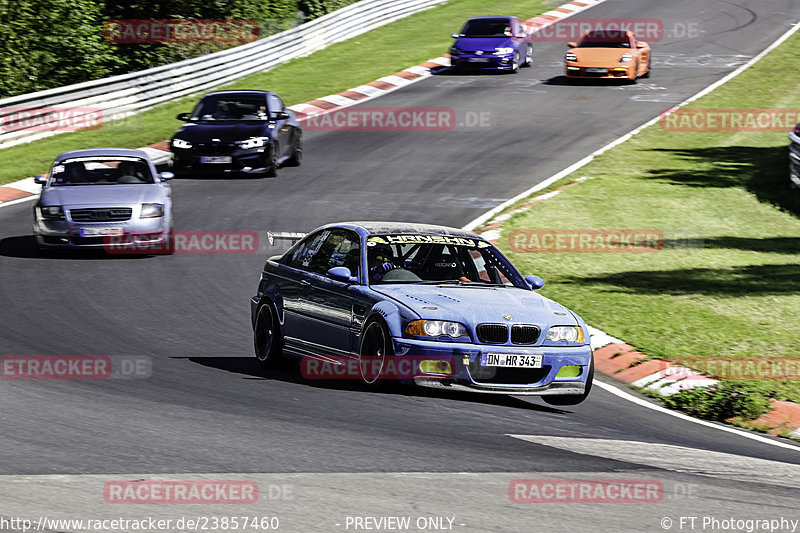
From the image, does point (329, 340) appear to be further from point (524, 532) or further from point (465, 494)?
point (524, 532)

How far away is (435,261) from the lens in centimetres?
1102

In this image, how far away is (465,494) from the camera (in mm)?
7125

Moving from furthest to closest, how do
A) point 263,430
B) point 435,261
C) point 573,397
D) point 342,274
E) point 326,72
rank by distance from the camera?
1. point 326,72
2. point 435,261
3. point 342,274
4. point 573,397
5. point 263,430

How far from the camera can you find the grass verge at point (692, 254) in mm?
13039

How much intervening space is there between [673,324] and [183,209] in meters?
9.28

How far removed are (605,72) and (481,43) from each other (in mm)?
3683

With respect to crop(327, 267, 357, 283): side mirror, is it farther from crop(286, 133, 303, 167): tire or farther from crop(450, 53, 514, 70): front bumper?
crop(450, 53, 514, 70): front bumper

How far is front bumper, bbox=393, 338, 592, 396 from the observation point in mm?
9719

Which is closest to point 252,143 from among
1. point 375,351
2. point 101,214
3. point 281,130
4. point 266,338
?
point 281,130

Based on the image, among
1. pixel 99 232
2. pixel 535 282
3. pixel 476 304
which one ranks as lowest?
pixel 99 232

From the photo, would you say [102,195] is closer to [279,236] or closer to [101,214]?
[101,214]

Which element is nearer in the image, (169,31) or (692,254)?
(692,254)

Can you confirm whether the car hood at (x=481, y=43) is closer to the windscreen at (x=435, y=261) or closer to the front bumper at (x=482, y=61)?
the front bumper at (x=482, y=61)

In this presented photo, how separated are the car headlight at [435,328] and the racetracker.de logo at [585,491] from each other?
95.3 inches
